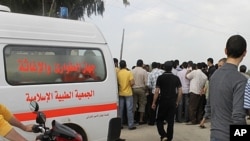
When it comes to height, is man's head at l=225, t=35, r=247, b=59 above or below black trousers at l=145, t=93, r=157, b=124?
above

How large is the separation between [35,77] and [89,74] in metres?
0.93

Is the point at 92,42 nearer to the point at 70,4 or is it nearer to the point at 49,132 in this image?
the point at 49,132

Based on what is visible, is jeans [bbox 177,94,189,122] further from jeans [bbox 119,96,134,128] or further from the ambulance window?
the ambulance window

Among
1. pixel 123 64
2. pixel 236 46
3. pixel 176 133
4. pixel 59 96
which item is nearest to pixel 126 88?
pixel 123 64

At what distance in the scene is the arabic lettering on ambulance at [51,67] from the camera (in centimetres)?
540

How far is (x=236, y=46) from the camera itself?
336cm

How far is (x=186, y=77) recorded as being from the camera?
37.7ft

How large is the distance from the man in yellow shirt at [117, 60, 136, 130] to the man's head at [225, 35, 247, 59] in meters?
6.73

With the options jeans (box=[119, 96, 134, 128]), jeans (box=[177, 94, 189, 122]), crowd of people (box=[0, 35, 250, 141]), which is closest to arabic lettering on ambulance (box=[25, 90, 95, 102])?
crowd of people (box=[0, 35, 250, 141])

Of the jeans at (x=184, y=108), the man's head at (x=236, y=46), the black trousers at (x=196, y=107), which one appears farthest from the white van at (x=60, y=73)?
the jeans at (x=184, y=108)

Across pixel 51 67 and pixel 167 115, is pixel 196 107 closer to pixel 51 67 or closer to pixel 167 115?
pixel 167 115

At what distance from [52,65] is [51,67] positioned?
4cm

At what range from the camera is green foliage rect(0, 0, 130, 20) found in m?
17.6

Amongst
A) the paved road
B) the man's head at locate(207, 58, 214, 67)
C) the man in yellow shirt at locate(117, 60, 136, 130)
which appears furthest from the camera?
the man's head at locate(207, 58, 214, 67)
